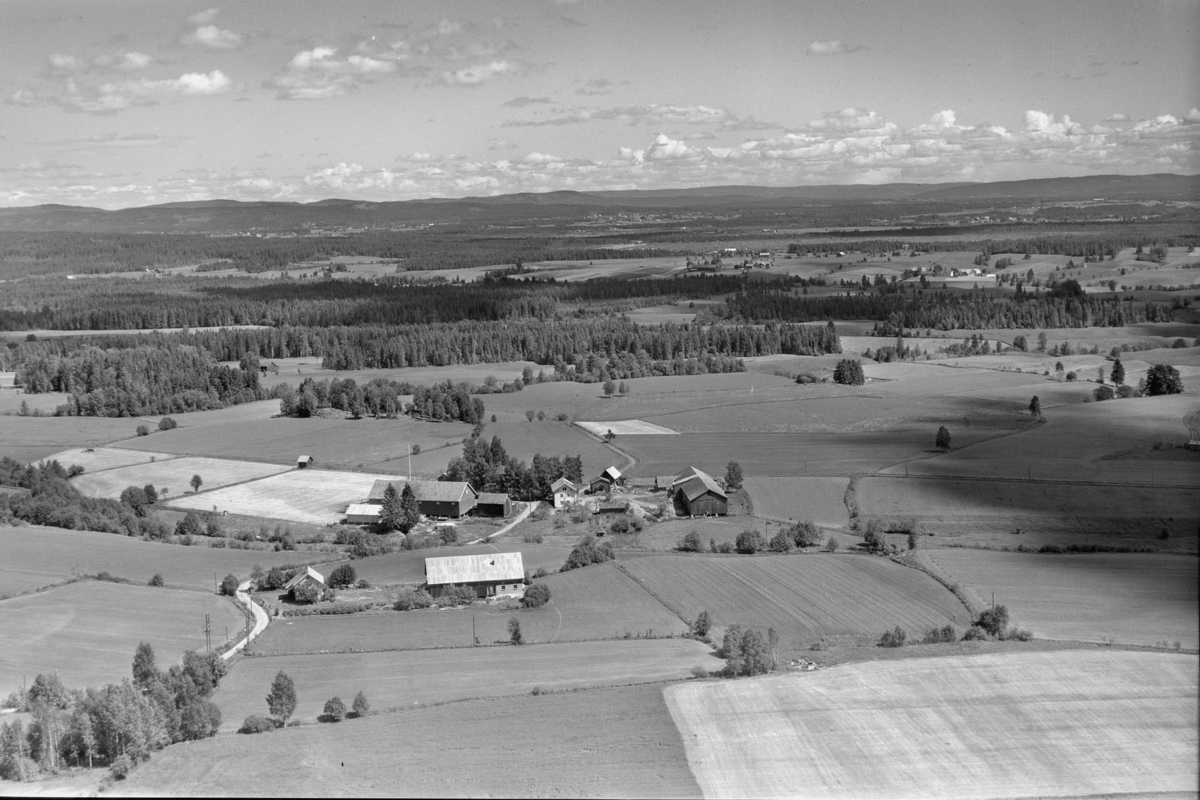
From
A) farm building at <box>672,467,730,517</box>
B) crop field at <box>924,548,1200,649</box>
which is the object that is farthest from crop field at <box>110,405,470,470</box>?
crop field at <box>924,548,1200,649</box>

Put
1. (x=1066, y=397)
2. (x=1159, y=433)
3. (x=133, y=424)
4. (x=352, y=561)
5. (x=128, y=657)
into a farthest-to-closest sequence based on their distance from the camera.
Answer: (x=133, y=424) < (x=1066, y=397) < (x=1159, y=433) < (x=352, y=561) < (x=128, y=657)

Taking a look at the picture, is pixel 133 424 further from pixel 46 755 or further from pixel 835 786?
pixel 835 786

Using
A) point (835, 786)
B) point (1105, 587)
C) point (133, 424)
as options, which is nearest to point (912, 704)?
point (835, 786)

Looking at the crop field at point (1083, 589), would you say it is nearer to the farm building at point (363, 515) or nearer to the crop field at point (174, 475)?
the farm building at point (363, 515)

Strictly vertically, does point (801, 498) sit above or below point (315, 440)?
below

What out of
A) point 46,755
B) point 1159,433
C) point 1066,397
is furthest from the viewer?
point 1066,397

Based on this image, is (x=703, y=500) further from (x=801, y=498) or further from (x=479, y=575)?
(x=479, y=575)

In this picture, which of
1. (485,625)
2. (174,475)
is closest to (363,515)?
(174,475)
